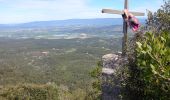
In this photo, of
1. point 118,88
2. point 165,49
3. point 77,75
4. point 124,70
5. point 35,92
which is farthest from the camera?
point 77,75

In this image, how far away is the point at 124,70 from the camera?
968 centimetres

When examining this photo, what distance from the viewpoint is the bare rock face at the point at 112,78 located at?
1034 centimetres

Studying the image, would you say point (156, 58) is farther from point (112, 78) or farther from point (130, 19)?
point (130, 19)

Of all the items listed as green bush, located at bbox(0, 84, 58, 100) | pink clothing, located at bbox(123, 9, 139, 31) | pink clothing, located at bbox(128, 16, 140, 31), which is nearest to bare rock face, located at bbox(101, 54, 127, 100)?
pink clothing, located at bbox(128, 16, 140, 31)

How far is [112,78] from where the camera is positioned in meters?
10.6

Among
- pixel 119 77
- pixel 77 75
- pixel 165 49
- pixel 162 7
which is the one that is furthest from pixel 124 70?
pixel 77 75

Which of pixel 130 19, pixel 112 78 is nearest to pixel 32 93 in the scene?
pixel 130 19

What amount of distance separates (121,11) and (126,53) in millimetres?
1936

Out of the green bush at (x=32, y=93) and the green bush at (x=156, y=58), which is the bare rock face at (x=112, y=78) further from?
the green bush at (x=32, y=93)

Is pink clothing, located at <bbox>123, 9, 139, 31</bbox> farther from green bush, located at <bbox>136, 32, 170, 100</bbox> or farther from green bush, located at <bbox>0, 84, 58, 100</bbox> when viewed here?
green bush, located at <bbox>0, 84, 58, 100</bbox>

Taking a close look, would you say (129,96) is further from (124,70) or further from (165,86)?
(165,86)

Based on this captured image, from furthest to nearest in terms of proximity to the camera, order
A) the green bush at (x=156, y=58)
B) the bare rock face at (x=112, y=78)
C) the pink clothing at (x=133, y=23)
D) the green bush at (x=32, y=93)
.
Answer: the green bush at (x=32, y=93) → the pink clothing at (x=133, y=23) → the bare rock face at (x=112, y=78) → the green bush at (x=156, y=58)

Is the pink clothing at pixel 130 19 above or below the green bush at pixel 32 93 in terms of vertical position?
above

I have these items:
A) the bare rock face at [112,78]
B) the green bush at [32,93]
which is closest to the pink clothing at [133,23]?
→ the bare rock face at [112,78]
